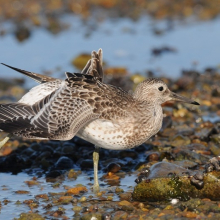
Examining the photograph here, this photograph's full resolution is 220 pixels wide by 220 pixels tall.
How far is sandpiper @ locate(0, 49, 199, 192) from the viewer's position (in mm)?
9305

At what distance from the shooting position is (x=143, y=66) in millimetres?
16906

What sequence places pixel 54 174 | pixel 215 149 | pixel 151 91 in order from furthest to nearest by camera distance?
1. pixel 215 149
2. pixel 54 174
3. pixel 151 91

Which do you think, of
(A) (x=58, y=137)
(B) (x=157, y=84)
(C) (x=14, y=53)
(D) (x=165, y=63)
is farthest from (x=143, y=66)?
(A) (x=58, y=137)

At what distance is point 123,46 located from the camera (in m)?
18.6

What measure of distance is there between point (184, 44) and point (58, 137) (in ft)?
33.4

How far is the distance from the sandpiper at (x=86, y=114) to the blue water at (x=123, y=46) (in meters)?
6.31

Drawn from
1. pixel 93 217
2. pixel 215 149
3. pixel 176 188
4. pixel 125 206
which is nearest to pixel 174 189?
pixel 176 188

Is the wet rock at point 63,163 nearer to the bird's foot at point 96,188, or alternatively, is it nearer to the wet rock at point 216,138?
the bird's foot at point 96,188

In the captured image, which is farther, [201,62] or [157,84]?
[201,62]

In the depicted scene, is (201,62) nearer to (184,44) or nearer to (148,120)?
(184,44)

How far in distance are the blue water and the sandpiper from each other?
6313 mm

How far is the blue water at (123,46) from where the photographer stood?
16891 mm

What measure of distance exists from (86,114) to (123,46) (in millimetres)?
9484

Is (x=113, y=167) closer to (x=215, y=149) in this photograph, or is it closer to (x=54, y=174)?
(x=54, y=174)
